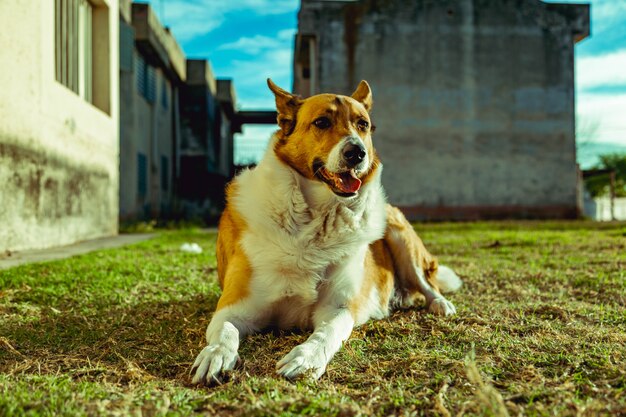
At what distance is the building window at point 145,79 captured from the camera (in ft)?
50.7

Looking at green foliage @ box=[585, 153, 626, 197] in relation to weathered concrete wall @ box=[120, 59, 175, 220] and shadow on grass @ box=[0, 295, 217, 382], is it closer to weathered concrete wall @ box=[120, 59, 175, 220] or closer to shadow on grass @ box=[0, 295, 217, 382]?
weathered concrete wall @ box=[120, 59, 175, 220]

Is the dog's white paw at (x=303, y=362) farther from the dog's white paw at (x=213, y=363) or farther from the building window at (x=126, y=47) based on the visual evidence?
the building window at (x=126, y=47)

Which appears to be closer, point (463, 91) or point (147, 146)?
point (147, 146)

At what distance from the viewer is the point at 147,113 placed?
1653 cm

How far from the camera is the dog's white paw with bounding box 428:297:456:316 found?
334 centimetres

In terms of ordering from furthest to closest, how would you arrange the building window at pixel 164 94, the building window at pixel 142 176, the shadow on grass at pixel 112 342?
1. the building window at pixel 164 94
2. the building window at pixel 142 176
3. the shadow on grass at pixel 112 342

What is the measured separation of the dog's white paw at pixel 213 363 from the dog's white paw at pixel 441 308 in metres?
1.53

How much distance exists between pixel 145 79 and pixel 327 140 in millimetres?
14545

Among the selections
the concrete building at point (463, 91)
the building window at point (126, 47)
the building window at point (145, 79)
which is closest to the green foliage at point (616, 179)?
the concrete building at point (463, 91)

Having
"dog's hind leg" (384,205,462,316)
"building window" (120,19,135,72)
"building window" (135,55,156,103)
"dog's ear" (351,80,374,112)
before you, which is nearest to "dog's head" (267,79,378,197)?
"dog's ear" (351,80,374,112)

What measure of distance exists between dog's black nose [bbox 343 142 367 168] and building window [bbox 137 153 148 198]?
43.4ft

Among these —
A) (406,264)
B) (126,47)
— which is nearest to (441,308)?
(406,264)

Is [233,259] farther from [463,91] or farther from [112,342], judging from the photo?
[463,91]

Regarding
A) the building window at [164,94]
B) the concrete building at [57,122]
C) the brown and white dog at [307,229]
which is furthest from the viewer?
the building window at [164,94]
